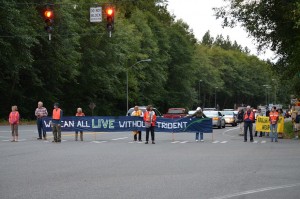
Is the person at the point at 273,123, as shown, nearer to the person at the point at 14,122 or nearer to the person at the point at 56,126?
the person at the point at 56,126

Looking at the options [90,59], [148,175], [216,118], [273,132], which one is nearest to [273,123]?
[273,132]

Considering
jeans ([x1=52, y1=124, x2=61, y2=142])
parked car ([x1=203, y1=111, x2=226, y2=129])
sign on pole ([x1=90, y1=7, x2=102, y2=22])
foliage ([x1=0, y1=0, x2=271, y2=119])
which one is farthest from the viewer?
foliage ([x1=0, y1=0, x2=271, y2=119])

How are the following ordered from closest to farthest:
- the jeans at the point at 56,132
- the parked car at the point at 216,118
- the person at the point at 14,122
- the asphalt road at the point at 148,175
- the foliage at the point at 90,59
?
the asphalt road at the point at 148,175 → the jeans at the point at 56,132 → the person at the point at 14,122 → the parked car at the point at 216,118 → the foliage at the point at 90,59

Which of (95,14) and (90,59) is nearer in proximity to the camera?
(95,14)

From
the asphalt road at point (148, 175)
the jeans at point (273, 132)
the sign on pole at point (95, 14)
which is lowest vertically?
the asphalt road at point (148, 175)

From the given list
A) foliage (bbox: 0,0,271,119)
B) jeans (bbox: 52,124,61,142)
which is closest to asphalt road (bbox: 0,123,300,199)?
jeans (bbox: 52,124,61,142)

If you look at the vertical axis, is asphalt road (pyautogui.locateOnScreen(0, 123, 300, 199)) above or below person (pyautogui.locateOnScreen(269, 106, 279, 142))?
below

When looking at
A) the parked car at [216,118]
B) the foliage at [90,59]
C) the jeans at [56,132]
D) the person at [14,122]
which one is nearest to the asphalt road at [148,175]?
the jeans at [56,132]

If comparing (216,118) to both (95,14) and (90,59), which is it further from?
(95,14)

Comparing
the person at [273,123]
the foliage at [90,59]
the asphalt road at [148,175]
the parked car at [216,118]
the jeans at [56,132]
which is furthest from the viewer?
the foliage at [90,59]

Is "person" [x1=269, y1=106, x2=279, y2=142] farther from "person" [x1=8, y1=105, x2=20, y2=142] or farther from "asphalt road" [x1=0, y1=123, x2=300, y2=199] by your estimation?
"person" [x1=8, y1=105, x2=20, y2=142]

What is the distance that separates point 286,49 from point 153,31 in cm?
5468

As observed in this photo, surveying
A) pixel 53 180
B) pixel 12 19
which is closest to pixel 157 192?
pixel 53 180

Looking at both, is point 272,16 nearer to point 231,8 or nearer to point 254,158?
point 231,8
